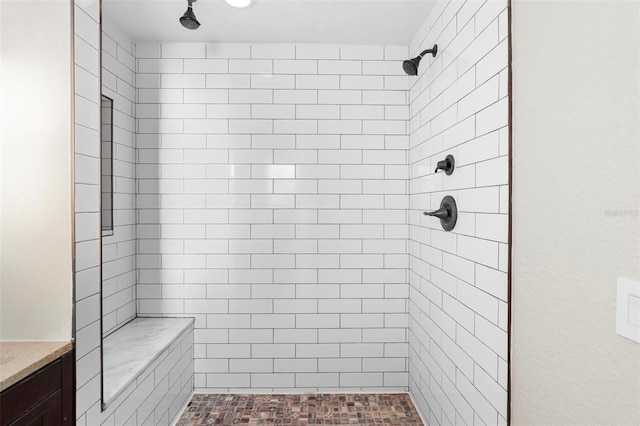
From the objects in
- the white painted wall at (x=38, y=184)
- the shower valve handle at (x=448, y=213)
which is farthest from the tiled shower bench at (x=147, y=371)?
the shower valve handle at (x=448, y=213)

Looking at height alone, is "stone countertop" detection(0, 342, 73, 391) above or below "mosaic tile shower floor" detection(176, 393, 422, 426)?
above

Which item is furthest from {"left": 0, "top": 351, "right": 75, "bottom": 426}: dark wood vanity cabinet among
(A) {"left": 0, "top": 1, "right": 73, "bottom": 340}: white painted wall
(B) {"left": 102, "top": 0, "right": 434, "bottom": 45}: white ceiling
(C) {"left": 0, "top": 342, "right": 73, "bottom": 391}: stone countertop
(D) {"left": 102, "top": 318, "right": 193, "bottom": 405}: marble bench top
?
(B) {"left": 102, "top": 0, "right": 434, "bottom": 45}: white ceiling

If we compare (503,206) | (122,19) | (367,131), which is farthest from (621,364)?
(122,19)

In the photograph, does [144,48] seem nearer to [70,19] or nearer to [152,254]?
[70,19]

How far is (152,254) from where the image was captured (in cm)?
249

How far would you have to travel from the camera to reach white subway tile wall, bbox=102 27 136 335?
2186mm

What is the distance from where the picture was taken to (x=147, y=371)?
6.15 feet

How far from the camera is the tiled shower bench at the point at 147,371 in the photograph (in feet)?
5.46

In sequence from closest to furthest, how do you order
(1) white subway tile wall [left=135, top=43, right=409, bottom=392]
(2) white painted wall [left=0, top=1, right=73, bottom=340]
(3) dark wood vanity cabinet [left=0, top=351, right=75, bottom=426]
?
(3) dark wood vanity cabinet [left=0, top=351, right=75, bottom=426], (2) white painted wall [left=0, top=1, right=73, bottom=340], (1) white subway tile wall [left=135, top=43, right=409, bottom=392]

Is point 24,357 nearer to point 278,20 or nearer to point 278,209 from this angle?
point 278,209

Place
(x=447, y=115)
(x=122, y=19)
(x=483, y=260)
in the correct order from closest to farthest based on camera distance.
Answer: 1. (x=483, y=260)
2. (x=447, y=115)
3. (x=122, y=19)

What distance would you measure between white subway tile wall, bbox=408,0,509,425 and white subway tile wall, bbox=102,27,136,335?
1833mm

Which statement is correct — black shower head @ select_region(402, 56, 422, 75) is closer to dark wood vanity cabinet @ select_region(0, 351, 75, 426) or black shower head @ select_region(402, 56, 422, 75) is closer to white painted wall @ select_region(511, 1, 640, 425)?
white painted wall @ select_region(511, 1, 640, 425)

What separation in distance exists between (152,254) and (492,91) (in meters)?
2.20
